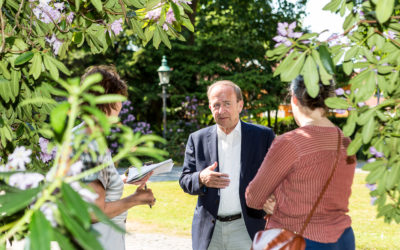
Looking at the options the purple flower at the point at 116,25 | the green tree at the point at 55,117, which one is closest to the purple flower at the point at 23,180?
the green tree at the point at 55,117

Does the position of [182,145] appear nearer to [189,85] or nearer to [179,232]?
[189,85]

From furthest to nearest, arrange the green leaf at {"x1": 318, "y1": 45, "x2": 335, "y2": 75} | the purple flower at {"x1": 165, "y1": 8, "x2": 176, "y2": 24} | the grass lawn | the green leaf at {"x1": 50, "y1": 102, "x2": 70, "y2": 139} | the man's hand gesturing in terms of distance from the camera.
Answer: the grass lawn, the man's hand gesturing, the purple flower at {"x1": 165, "y1": 8, "x2": 176, "y2": 24}, the green leaf at {"x1": 318, "y1": 45, "x2": 335, "y2": 75}, the green leaf at {"x1": 50, "y1": 102, "x2": 70, "y2": 139}

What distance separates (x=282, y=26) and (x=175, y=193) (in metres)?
9.20

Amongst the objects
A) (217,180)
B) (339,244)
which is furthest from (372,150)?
(217,180)

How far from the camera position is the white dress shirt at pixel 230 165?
3.10m

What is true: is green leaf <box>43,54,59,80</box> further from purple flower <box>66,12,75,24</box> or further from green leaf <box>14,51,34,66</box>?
purple flower <box>66,12,75,24</box>

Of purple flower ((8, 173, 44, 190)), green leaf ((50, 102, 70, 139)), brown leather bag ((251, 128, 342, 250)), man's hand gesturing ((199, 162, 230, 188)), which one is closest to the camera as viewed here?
green leaf ((50, 102, 70, 139))

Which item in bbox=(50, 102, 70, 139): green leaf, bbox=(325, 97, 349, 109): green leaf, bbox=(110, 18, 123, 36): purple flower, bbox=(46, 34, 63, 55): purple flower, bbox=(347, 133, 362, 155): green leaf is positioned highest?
bbox=(110, 18, 123, 36): purple flower

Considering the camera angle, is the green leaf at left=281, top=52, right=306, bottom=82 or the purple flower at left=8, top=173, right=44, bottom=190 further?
the green leaf at left=281, top=52, right=306, bottom=82

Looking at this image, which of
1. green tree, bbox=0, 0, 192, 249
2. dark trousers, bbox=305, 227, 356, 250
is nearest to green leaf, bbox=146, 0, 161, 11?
green tree, bbox=0, 0, 192, 249

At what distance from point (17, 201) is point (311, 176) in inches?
55.6

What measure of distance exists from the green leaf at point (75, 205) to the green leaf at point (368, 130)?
0.90 meters

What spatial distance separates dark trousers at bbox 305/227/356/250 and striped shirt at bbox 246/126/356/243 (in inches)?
0.9

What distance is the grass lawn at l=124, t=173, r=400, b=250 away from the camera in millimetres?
6205
